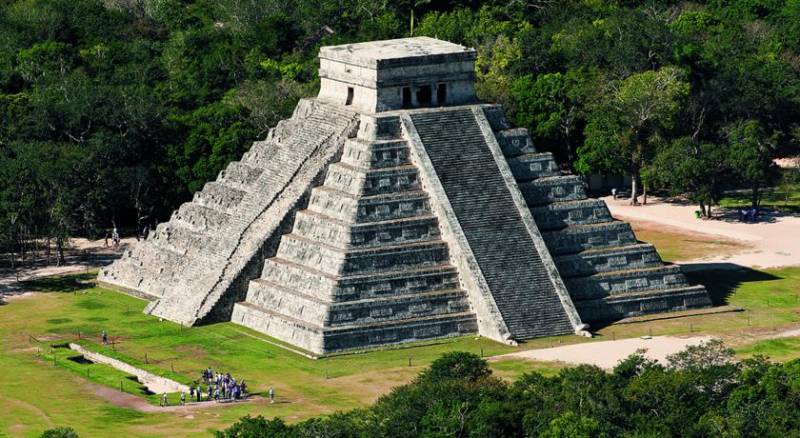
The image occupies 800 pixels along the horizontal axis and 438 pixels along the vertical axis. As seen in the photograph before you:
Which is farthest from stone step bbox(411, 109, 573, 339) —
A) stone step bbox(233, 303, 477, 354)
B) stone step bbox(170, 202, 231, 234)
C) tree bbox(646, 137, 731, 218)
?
tree bbox(646, 137, 731, 218)

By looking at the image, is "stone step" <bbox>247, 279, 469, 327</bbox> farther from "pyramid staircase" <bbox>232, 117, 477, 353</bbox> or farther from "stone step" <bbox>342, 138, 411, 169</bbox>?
"stone step" <bbox>342, 138, 411, 169</bbox>

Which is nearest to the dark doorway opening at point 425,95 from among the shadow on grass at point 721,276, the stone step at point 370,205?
the stone step at point 370,205

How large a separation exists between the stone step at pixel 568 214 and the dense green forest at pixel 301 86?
21952mm

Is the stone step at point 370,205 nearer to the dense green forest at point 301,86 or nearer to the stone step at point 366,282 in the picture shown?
the stone step at point 366,282

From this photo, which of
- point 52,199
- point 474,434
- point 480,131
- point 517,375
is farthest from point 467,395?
point 52,199

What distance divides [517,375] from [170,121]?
135 feet

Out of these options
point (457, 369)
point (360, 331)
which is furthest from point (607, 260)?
point (457, 369)

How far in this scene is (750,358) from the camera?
9419 centimetres

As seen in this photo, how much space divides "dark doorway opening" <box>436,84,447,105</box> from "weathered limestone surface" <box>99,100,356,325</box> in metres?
4.18

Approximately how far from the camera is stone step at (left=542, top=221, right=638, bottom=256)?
348ft

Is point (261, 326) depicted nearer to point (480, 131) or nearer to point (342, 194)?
point (342, 194)

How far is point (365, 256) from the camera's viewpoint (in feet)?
335

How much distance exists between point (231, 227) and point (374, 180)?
8.72 meters

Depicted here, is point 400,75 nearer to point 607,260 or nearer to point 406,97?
point 406,97
